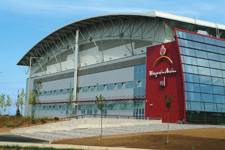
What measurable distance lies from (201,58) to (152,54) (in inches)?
322

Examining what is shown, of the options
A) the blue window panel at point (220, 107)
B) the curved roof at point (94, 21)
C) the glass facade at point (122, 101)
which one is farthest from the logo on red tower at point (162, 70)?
A: the blue window panel at point (220, 107)

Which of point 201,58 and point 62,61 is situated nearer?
point 201,58

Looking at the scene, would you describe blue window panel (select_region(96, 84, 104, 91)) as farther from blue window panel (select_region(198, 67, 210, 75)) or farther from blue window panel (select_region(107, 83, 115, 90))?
blue window panel (select_region(198, 67, 210, 75))

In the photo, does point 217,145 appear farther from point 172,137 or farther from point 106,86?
point 106,86

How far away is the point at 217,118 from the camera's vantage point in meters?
63.4

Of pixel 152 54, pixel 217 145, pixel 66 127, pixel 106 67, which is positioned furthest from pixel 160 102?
pixel 217 145

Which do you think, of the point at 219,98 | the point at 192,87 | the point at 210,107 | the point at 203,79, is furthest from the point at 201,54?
the point at 210,107

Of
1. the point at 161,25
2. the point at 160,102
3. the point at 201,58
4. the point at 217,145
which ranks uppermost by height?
the point at 161,25

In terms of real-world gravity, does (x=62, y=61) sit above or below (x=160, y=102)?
above

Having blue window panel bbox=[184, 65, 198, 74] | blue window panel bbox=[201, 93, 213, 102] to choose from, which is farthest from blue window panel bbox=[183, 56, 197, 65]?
blue window panel bbox=[201, 93, 213, 102]

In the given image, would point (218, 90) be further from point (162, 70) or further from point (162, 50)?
point (162, 50)

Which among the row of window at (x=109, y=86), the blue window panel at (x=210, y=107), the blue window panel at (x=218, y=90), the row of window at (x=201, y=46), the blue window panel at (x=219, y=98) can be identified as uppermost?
the row of window at (x=201, y=46)

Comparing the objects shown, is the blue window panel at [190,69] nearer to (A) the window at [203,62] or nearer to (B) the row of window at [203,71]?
(B) the row of window at [203,71]

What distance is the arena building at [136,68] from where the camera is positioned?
61.8 m
